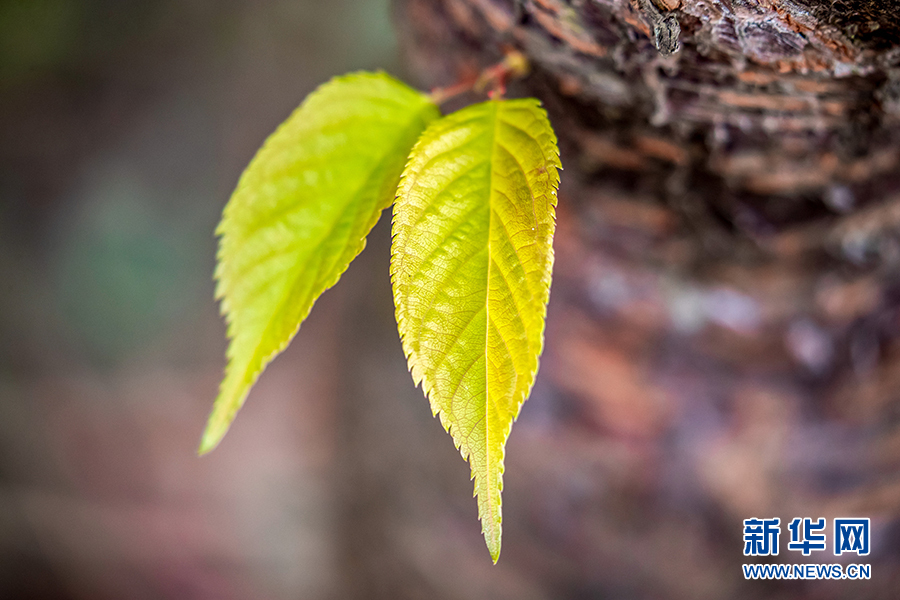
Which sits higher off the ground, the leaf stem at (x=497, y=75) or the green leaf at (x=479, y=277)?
the leaf stem at (x=497, y=75)

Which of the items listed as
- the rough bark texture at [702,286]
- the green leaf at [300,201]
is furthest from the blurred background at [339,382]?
the green leaf at [300,201]

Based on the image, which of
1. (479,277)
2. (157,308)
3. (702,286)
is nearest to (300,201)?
(479,277)

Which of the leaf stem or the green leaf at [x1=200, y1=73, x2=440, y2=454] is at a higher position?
the leaf stem

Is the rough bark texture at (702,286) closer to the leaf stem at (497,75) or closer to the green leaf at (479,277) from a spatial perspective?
the leaf stem at (497,75)

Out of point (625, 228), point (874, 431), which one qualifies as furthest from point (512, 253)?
point (874, 431)

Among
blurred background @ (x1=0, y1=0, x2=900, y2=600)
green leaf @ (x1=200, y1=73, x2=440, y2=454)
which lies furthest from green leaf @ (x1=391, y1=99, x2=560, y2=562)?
blurred background @ (x1=0, y1=0, x2=900, y2=600)

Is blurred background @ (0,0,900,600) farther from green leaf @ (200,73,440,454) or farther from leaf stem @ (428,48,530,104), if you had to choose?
green leaf @ (200,73,440,454)
